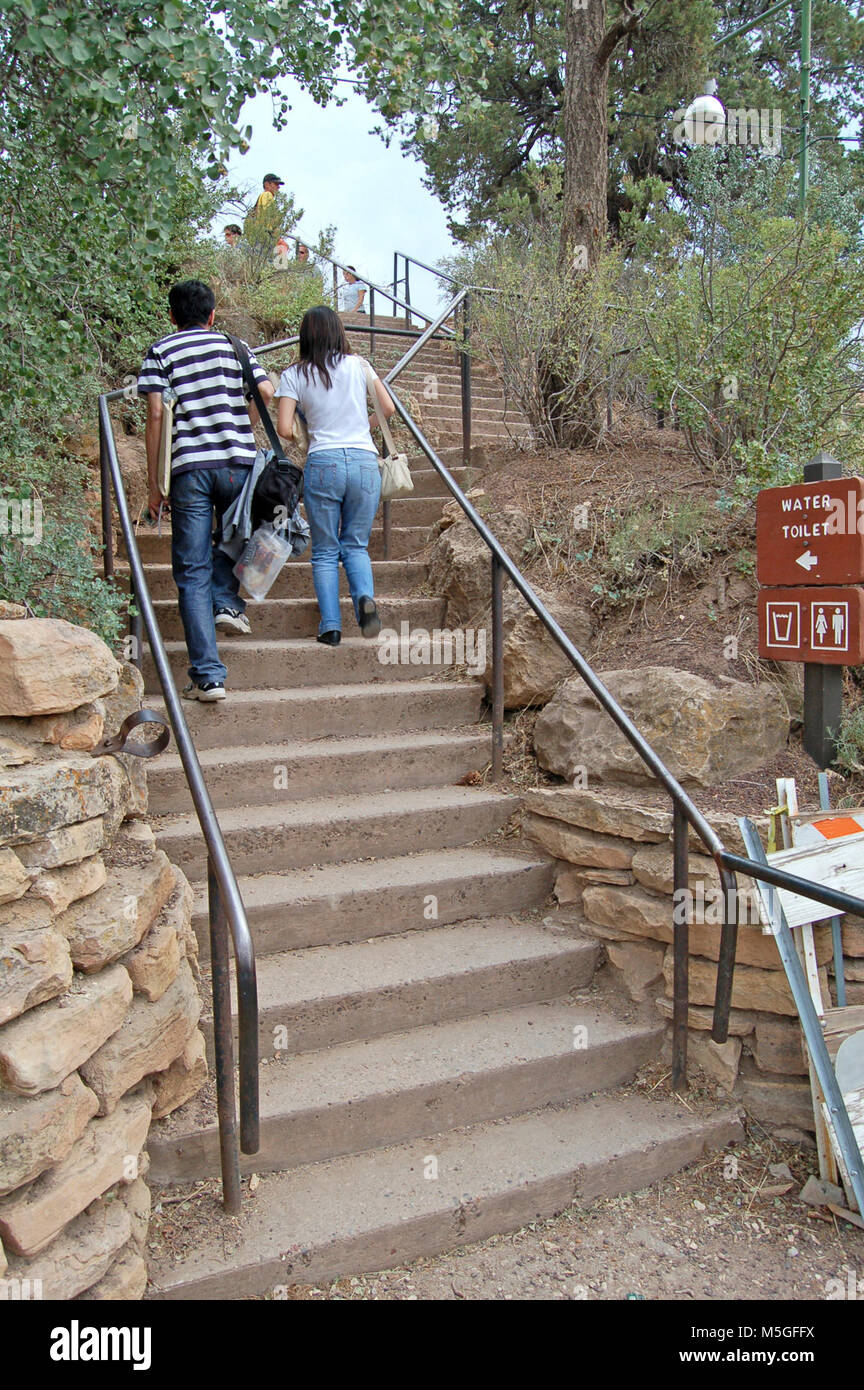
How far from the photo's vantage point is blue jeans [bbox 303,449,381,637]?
14.0 feet

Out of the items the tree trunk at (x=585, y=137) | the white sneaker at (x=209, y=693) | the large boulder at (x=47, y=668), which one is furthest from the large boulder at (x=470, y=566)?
the large boulder at (x=47, y=668)

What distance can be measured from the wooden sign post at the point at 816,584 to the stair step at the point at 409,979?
1.21m

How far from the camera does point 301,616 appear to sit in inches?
180

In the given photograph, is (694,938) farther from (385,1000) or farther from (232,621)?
(232,621)

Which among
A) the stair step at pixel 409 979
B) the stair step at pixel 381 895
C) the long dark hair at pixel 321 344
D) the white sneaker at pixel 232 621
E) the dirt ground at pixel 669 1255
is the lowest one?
the dirt ground at pixel 669 1255

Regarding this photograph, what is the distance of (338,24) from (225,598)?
88.4 inches

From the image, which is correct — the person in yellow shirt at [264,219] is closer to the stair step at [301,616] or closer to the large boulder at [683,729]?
the stair step at [301,616]

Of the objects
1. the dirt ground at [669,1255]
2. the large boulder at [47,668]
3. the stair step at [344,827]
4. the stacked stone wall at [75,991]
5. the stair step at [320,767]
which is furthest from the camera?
the stair step at [320,767]

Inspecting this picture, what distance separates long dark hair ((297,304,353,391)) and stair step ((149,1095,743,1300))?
10.5 feet

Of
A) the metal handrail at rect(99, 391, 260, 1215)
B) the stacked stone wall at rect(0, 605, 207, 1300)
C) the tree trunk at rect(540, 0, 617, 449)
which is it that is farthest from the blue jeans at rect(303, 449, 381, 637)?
the tree trunk at rect(540, 0, 617, 449)

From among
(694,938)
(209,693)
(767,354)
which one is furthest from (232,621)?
(767,354)

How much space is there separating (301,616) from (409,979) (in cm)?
216

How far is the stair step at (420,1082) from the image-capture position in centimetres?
248

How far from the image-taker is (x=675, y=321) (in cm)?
485
